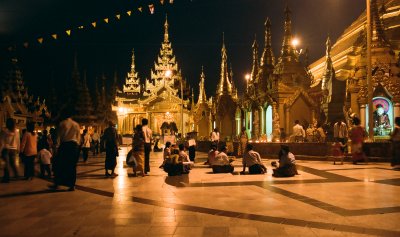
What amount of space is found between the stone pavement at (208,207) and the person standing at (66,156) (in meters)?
0.30

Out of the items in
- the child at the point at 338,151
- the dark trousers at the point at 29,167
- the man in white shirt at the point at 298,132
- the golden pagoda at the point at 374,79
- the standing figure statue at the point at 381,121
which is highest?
the golden pagoda at the point at 374,79

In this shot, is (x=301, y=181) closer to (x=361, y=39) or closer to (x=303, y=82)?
(x=303, y=82)

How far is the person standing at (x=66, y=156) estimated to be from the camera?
9266mm

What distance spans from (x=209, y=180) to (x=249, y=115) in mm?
19009

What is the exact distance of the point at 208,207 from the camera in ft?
23.4

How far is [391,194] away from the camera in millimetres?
8297

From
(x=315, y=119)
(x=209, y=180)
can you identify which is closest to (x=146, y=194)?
(x=209, y=180)

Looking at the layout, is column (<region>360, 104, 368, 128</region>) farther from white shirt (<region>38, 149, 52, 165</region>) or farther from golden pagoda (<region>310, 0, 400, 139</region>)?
white shirt (<region>38, 149, 52, 165</region>)

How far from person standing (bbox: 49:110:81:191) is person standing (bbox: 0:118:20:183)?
8.70 feet

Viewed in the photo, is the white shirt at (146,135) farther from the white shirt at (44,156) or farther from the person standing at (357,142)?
the person standing at (357,142)

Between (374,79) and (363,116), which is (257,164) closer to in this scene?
(363,116)

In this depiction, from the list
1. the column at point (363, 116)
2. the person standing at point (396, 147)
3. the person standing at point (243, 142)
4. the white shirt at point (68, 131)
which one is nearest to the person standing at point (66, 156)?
the white shirt at point (68, 131)

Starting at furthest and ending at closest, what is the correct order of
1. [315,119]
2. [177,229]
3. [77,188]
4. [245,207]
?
[315,119] < [77,188] < [245,207] < [177,229]

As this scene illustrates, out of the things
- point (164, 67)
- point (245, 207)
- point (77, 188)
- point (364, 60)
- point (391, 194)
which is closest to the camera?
point (245, 207)
